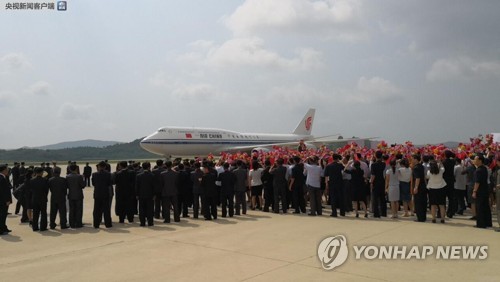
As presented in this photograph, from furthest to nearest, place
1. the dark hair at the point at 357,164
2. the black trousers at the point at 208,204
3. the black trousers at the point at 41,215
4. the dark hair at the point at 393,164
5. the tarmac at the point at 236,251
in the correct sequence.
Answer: the dark hair at the point at 357,164 < the black trousers at the point at 208,204 < the dark hair at the point at 393,164 < the black trousers at the point at 41,215 < the tarmac at the point at 236,251

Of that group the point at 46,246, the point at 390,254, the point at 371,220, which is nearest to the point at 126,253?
the point at 46,246

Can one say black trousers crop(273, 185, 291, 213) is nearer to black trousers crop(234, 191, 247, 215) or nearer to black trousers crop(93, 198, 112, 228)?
black trousers crop(234, 191, 247, 215)

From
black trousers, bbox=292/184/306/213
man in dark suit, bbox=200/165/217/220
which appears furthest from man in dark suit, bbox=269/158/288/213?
man in dark suit, bbox=200/165/217/220

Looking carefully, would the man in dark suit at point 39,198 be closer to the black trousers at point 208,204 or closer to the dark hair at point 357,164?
the black trousers at point 208,204

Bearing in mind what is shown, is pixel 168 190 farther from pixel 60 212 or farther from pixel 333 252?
pixel 333 252

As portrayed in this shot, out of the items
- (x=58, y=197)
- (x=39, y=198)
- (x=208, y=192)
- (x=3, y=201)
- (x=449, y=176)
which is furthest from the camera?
(x=208, y=192)

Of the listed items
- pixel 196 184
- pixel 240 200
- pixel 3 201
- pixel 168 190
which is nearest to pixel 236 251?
pixel 168 190

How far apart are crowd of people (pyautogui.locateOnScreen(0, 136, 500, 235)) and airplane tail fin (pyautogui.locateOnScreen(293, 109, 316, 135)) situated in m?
42.6

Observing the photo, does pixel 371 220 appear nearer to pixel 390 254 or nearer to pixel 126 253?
pixel 390 254

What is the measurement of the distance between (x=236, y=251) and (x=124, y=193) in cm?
481

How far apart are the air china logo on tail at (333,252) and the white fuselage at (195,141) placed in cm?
2752

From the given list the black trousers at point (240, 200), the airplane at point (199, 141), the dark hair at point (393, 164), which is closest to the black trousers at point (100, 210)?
the black trousers at point (240, 200)

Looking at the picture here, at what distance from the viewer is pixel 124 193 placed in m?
10.8

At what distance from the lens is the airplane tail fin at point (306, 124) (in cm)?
5572
